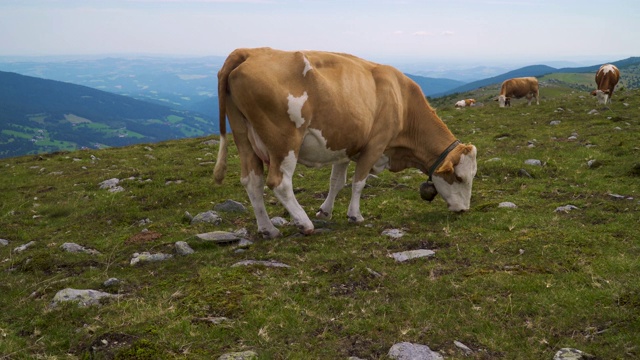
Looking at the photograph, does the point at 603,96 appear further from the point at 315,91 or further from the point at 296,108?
the point at 296,108

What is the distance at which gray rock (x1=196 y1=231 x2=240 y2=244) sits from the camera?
966 cm

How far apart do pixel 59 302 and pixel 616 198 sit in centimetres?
1136

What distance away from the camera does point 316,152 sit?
9750mm

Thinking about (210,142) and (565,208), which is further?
(210,142)

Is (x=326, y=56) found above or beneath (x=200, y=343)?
above

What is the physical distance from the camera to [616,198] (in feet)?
37.7

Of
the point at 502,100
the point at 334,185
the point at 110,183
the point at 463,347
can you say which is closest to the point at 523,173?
the point at 334,185

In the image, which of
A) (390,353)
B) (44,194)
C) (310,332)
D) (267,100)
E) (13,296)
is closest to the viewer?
(390,353)

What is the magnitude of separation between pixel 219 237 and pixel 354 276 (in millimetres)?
3375

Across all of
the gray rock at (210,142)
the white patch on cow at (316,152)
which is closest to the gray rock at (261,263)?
the white patch on cow at (316,152)

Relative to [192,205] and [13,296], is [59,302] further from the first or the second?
[192,205]

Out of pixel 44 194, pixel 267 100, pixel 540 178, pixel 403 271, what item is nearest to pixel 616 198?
pixel 540 178

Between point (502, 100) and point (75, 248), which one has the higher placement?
point (502, 100)

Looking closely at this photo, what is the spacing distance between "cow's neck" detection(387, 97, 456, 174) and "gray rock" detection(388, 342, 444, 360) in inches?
256
